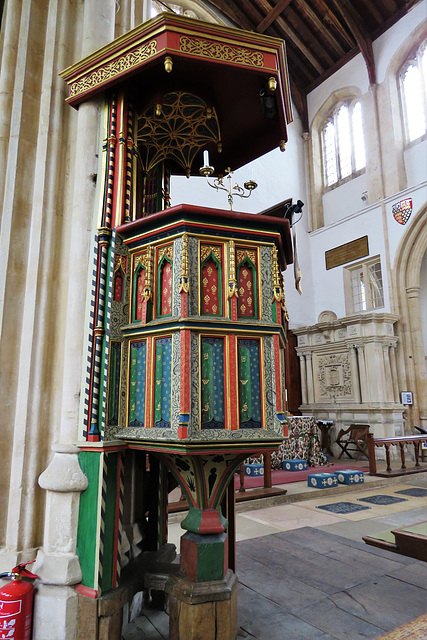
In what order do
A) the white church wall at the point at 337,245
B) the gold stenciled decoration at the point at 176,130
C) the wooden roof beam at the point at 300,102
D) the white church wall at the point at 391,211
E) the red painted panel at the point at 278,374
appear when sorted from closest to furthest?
1. the red painted panel at the point at 278,374
2. the gold stenciled decoration at the point at 176,130
3. the white church wall at the point at 391,211
4. the white church wall at the point at 337,245
5. the wooden roof beam at the point at 300,102

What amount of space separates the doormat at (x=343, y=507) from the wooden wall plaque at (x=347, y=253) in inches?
313

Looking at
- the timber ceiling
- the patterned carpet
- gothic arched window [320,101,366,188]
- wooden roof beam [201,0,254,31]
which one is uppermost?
wooden roof beam [201,0,254,31]

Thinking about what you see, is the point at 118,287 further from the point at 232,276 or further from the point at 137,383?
the point at 232,276

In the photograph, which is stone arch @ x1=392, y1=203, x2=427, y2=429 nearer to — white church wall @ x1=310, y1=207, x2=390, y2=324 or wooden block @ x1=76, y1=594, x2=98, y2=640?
white church wall @ x1=310, y1=207, x2=390, y2=324

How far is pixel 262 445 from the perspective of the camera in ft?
6.77

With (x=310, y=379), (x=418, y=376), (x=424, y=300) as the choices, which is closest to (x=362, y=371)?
(x=418, y=376)

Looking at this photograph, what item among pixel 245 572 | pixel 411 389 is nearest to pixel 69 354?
pixel 245 572

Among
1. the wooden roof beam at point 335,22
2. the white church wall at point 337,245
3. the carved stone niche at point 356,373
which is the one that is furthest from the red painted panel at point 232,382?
the wooden roof beam at point 335,22

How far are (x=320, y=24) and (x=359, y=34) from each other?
55.1 inches

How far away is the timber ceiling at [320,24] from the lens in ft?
39.4

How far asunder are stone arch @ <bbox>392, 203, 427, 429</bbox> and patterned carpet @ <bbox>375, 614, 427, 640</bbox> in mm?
8831

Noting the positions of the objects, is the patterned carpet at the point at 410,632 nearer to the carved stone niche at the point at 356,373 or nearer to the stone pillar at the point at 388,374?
the carved stone niche at the point at 356,373

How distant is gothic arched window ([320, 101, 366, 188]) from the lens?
12891 millimetres

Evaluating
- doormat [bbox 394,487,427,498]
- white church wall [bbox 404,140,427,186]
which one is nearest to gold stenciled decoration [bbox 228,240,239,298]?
doormat [bbox 394,487,427,498]
